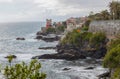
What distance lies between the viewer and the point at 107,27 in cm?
11775

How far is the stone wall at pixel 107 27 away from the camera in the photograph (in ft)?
370

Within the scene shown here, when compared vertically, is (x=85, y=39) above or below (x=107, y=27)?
below

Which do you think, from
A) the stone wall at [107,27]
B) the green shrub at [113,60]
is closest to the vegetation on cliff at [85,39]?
the stone wall at [107,27]

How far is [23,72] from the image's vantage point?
1966 cm

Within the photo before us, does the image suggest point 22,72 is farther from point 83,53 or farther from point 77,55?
point 83,53

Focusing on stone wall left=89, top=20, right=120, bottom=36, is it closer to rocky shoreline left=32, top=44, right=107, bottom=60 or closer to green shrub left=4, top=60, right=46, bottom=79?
rocky shoreline left=32, top=44, right=107, bottom=60

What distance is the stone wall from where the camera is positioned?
11272 centimetres

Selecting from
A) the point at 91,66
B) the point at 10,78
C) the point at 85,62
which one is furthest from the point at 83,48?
the point at 10,78

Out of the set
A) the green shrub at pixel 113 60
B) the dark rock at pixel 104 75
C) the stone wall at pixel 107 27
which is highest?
the stone wall at pixel 107 27

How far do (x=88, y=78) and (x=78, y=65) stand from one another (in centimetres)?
1926

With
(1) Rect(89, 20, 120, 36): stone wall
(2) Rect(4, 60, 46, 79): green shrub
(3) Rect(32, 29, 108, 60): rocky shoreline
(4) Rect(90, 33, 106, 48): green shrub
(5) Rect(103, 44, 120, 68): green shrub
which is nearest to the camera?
(2) Rect(4, 60, 46, 79): green shrub

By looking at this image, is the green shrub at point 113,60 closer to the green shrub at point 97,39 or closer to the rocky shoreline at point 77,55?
the rocky shoreline at point 77,55

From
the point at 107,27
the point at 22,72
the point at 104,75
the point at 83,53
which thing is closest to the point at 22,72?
the point at 22,72

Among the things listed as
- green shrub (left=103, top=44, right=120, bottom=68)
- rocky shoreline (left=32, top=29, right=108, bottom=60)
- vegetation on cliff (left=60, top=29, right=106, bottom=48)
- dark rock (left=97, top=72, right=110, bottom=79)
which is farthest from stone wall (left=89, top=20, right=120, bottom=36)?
green shrub (left=103, top=44, right=120, bottom=68)
